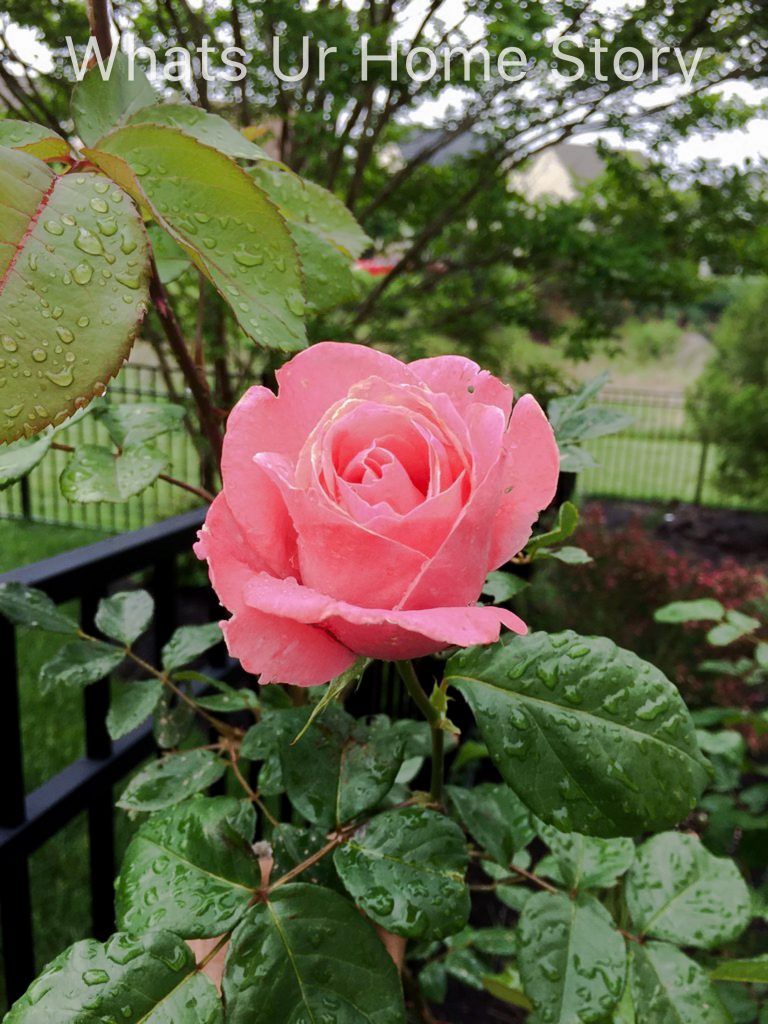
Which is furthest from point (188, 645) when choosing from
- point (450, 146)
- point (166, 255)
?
point (450, 146)

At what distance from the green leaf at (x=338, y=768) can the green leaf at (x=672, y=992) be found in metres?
0.26

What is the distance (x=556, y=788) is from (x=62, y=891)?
2.25 m

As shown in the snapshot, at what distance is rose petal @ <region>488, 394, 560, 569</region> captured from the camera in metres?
0.40

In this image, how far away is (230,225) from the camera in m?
0.38

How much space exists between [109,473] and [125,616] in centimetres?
28

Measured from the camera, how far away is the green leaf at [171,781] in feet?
2.02

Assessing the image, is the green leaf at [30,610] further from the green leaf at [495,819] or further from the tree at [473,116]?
the tree at [473,116]

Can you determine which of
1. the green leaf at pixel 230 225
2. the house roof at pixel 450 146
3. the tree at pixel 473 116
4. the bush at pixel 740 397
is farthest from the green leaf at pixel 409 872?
the bush at pixel 740 397

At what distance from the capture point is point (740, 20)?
9.87 feet

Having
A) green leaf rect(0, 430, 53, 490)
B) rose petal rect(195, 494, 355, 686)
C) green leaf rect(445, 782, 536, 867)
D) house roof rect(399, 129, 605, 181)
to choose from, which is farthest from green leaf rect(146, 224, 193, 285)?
house roof rect(399, 129, 605, 181)

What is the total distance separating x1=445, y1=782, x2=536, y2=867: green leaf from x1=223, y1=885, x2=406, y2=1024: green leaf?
0.70 ft

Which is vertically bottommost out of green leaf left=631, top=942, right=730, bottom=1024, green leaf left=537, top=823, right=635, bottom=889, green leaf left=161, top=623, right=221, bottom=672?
green leaf left=631, top=942, right=730, bottom=1024

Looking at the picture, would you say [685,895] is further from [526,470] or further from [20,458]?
[20,458]

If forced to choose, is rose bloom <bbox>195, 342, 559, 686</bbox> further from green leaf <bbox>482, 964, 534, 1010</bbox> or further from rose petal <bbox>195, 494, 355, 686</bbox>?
green leaf <bbox>482, 964, 534, 1010</bbox>
